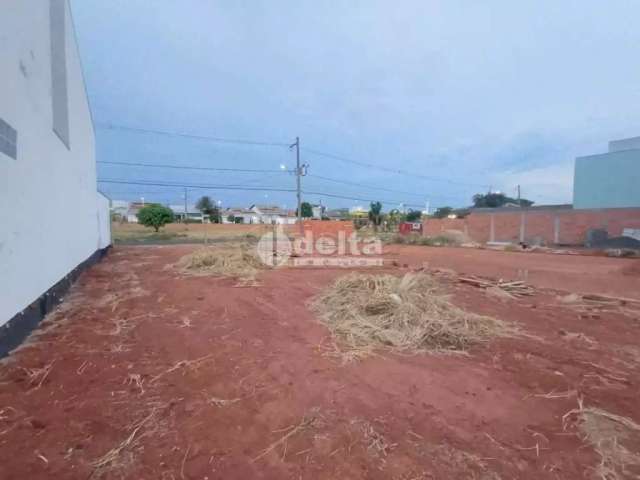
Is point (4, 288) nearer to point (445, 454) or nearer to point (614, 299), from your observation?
point (445, 454)

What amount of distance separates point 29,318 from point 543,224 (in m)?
25.3

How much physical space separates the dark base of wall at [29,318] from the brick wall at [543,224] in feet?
76.1

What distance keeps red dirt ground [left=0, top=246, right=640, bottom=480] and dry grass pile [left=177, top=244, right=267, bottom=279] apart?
148 inches

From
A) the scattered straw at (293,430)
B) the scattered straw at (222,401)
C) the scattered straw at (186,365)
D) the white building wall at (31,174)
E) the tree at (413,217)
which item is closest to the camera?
the scattered straw at (293,430)

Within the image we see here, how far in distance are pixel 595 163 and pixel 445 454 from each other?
2792 cm

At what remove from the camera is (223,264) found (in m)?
9.18

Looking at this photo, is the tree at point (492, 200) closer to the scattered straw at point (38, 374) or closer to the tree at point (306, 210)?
the tree at point (306, 210)

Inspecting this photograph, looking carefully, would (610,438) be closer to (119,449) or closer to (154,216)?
(119,449)

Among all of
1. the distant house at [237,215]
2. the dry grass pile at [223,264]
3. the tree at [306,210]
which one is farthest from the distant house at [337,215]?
the dry grass pile at [223,264]

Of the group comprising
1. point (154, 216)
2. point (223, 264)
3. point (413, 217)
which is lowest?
point (223, 264)

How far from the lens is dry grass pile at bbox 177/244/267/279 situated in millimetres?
8555

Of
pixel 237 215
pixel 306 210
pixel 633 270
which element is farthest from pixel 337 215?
pixel 633 270

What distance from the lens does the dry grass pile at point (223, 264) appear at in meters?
8.55

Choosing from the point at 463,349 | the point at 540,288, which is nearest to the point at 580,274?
the point at 540,288
